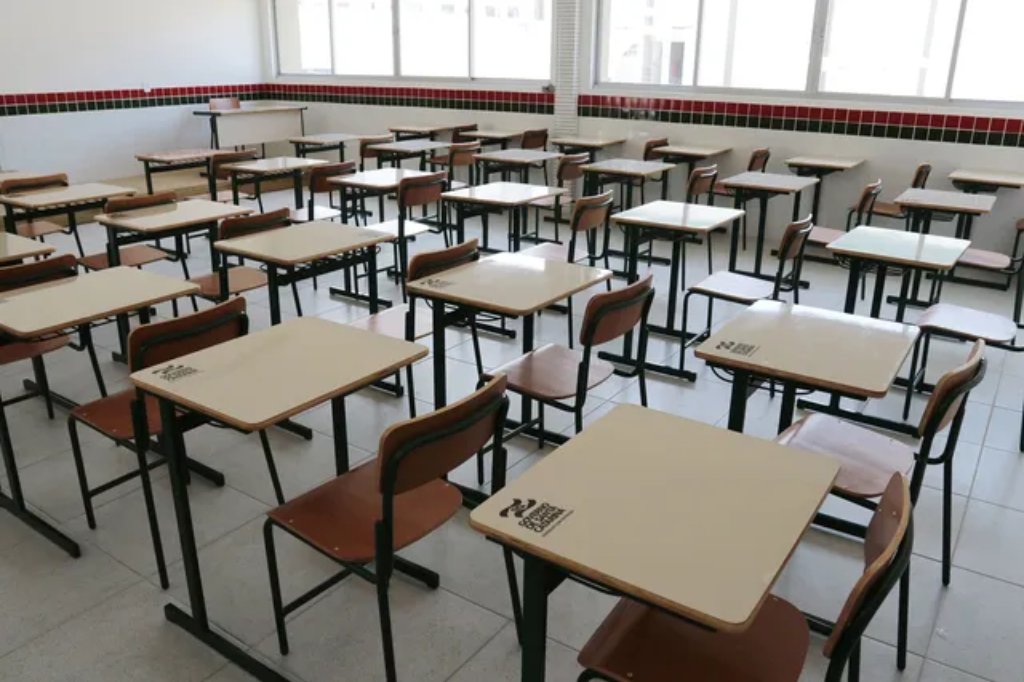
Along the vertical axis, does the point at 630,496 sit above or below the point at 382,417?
above

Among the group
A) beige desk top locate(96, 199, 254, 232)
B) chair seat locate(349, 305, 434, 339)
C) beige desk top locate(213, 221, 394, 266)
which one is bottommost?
chair seat locate(349, 305, 434, 339)

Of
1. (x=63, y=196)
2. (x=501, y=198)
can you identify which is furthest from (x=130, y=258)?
(x=501, y=198)

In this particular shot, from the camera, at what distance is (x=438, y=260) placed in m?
3.33

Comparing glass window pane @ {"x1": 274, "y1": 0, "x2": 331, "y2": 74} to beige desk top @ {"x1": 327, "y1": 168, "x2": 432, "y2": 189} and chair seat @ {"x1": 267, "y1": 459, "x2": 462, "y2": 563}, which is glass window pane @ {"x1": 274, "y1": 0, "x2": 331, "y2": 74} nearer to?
beige desk top @ {"x1": 327, "y1": 168, "x2": 432, "y2": 189}

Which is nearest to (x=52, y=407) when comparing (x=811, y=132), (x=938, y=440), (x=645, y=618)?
(x=645, y=618)

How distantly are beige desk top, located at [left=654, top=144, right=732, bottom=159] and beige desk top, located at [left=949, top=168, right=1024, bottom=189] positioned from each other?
189 centimetres

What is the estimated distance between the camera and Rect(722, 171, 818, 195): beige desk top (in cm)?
550

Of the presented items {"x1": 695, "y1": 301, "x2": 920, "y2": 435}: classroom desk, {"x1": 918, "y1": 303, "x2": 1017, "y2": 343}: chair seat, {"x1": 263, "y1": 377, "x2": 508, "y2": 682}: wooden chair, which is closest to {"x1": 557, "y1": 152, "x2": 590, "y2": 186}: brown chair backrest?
{"x1": 918, "y1": 303, "x2": 1017, "y2": 343}: chair seat

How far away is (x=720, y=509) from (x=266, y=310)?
13.7 ft

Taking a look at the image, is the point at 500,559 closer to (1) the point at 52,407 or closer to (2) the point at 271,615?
(2) the point at 271,615

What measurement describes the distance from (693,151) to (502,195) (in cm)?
274

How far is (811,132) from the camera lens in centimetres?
691

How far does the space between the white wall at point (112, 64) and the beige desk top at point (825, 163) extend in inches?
277

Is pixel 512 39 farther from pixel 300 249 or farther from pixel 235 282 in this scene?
pixel 300 249
